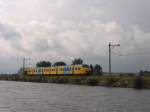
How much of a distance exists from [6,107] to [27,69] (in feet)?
341

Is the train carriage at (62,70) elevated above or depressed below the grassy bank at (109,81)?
above

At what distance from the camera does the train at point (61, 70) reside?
93.8 m

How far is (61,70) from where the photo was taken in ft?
353

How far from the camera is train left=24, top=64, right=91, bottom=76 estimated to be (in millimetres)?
93750

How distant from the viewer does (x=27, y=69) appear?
137 meters

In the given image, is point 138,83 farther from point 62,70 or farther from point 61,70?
point 61,70

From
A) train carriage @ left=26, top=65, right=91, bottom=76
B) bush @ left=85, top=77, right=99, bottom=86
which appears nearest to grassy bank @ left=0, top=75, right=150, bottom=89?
bush @ left=85, top=77, right=99, bottom=86

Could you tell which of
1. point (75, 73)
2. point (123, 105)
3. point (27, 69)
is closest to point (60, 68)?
point (75, 73)

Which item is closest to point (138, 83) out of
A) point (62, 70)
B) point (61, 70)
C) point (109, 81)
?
point (109, 81)

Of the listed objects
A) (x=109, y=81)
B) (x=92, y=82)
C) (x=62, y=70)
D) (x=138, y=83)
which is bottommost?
(x=138, y=83)

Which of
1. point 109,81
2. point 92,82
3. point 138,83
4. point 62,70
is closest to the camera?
point 138,83

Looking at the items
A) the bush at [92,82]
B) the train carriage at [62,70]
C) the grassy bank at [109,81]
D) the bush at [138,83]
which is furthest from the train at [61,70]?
the bush at [138,83]

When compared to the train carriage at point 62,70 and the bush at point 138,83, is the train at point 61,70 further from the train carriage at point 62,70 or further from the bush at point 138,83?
the bush at point 138,83

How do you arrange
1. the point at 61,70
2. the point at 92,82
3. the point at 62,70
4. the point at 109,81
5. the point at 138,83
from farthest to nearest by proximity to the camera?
the point at 61,70, the point at 62,70, the point at 92,82, the point at 109,81, the point at 138,83
